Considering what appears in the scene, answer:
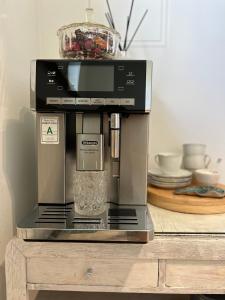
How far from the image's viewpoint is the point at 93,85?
2.29ft

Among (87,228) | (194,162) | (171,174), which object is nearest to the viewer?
(87,228)

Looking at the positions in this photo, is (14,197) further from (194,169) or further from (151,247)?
(194,169)

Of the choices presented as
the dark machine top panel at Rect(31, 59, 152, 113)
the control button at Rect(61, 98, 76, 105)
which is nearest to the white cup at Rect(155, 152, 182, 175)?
the dark machine top panel at Rect(31, 59, 152, 113)

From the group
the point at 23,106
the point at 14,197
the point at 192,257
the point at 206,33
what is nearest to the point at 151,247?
the point at 192,257

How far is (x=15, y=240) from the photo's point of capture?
623 mm

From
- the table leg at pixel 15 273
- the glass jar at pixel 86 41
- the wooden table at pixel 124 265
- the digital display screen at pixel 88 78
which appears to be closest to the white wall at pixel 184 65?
the glass jar at pixel 86 41

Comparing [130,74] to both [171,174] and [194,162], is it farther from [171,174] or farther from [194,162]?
[194,162]

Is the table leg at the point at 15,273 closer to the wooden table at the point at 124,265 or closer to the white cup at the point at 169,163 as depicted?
the wooden table at the point at 124,265

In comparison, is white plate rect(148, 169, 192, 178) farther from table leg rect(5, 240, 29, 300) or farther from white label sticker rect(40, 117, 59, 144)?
table leg rect(5, 240, 29, 300)

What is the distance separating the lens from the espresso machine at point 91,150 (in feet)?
2.04

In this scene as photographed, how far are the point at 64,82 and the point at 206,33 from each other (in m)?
0.70

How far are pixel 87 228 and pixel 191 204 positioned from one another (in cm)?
33

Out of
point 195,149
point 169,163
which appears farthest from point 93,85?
point 195,149

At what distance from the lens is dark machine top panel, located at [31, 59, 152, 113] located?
0.69 meters
